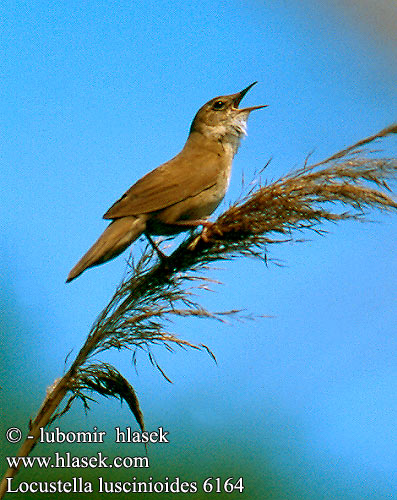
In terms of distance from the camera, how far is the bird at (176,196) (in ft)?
10.2

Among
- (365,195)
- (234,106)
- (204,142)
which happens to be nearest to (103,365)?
(365,195)

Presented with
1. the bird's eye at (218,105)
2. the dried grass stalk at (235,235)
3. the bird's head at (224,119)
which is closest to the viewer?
the dried grass stalk at (235,235)

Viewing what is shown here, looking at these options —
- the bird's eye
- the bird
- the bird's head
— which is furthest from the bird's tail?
the bird's eye

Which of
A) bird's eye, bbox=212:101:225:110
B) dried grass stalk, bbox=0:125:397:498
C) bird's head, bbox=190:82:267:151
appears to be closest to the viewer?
dried grass stalk, bbox=0:125:397:498

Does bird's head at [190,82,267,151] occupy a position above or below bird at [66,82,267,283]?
above

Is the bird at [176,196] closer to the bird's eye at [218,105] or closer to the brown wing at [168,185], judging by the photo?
the brown wing at [168,185]

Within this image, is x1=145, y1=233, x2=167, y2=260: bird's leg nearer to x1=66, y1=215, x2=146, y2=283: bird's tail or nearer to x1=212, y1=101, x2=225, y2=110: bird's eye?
x1=66, y1=215, x2=146, y2=283: bird's tail

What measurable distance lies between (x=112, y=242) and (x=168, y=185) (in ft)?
2.05

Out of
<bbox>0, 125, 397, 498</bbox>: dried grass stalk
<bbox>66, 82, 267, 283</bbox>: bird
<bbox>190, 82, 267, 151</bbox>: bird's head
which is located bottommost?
<bbox>0, 125, 397, 498</bbox>: dried grass stalk

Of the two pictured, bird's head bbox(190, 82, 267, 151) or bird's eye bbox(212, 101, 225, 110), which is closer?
bird's head bbox(190, 82, 267, 151)

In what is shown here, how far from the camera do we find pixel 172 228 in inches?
140

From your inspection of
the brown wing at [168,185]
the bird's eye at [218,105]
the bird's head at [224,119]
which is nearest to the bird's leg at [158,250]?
the brown wing at [168,185]

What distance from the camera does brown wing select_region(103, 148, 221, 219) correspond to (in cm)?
332

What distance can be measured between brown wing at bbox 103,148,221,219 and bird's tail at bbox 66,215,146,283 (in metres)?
0.05
